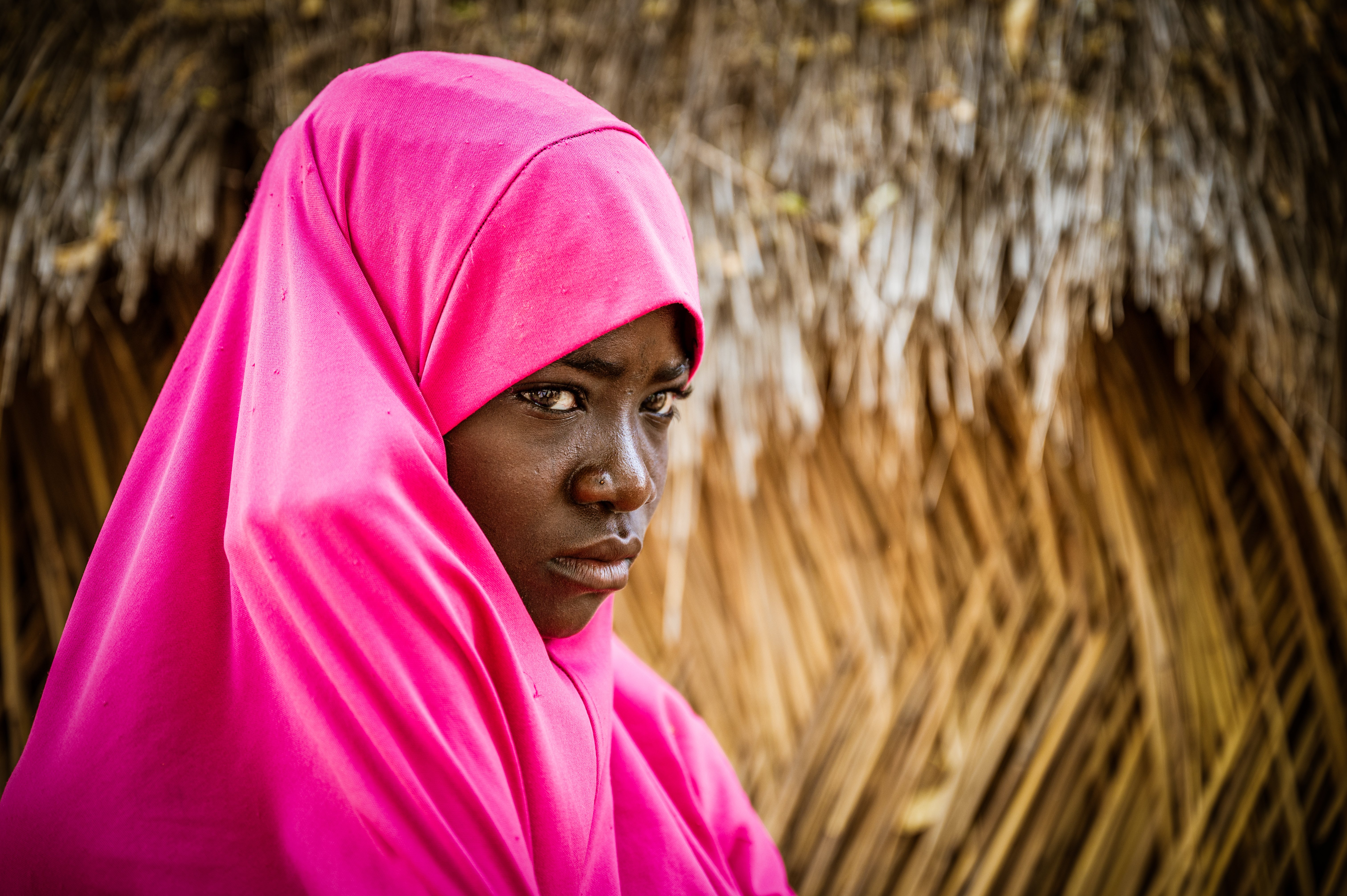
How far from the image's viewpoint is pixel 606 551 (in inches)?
27.0

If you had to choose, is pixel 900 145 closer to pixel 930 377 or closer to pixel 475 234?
pixel 930 377

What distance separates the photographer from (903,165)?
4.79 feet

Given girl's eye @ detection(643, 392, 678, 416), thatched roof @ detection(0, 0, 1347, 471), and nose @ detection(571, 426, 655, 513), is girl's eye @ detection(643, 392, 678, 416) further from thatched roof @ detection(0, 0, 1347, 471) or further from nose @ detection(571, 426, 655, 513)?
thatched roof @ detection(0, 0, 1347, 471)

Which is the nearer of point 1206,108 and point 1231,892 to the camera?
point 1206,108

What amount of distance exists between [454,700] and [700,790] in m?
0.42

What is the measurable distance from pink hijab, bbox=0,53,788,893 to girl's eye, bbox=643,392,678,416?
0.09 meters

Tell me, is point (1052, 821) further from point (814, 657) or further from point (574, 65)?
point (574, 65)

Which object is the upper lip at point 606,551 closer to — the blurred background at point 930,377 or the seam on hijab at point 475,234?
the seam on hijab at point 475,234

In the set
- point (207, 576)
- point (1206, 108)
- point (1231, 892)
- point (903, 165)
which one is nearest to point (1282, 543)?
point (1231, 892)

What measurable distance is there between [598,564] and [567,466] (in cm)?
9

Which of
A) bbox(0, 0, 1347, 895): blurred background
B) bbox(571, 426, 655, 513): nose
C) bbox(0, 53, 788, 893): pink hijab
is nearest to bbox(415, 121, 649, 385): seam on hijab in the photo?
bbox(0, 53, 788, 893): pink hijab

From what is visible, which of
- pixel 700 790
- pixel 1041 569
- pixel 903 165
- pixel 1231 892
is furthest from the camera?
pixel 1041 569

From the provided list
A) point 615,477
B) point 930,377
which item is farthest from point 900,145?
point 615,477

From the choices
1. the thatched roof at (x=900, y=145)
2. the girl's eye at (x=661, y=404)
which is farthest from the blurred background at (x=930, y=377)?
the girl's eye at (x=661, y=404)
